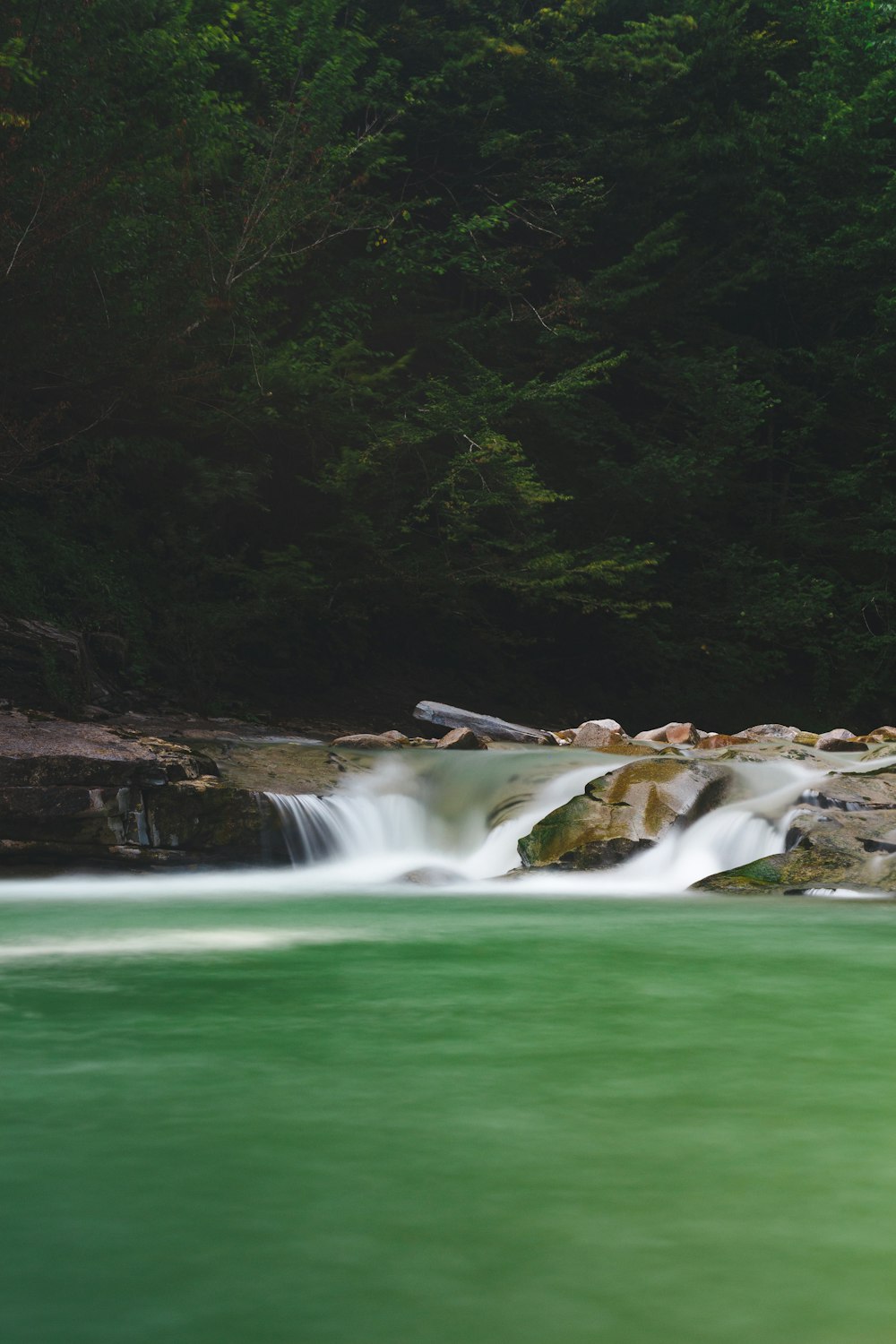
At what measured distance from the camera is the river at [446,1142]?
204cm

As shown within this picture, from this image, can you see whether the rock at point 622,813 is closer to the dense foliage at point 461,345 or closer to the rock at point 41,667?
the rock at point 41,667

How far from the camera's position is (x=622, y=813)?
9734 mm

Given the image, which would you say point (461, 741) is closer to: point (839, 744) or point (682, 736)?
point (682, 736)

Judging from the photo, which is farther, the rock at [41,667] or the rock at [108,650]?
the rock at [108,650]

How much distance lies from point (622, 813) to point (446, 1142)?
22.7 ft

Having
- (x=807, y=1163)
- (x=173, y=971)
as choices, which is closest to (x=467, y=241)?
(x=173, y=971)

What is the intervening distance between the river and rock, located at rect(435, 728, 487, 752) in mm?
6781

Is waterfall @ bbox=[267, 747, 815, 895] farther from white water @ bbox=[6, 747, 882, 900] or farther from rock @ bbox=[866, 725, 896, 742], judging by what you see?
rock @ bbox=[866, 725, 896, 742]

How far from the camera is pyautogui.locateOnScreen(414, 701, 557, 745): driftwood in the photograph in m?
15.2

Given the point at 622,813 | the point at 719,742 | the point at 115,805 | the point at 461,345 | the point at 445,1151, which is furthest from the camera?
the point at 461,345

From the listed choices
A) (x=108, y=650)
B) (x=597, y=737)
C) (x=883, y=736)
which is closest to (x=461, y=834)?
(x=597, y=737)

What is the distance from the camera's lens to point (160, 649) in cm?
1573

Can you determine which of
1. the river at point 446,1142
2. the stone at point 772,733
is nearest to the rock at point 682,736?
the stone at point 772,733

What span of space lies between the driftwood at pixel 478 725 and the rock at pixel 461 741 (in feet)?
5.44
